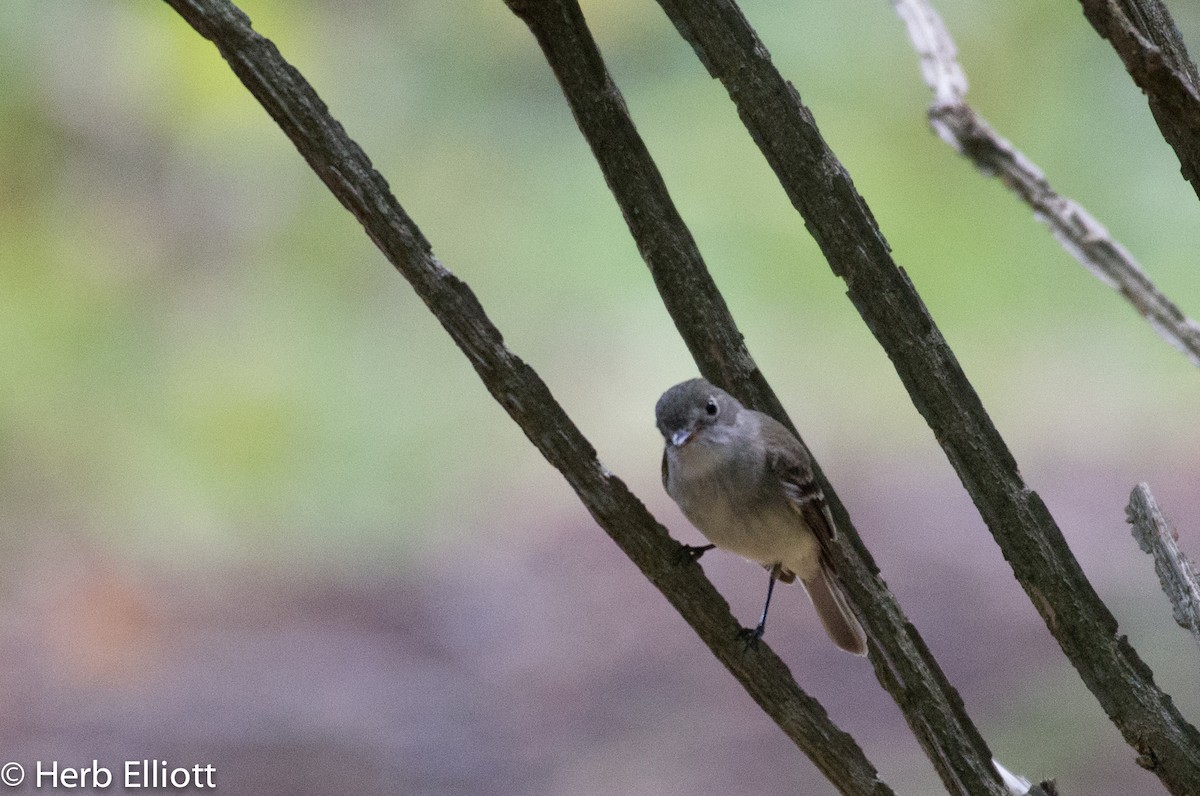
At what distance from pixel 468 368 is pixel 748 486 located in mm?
1353

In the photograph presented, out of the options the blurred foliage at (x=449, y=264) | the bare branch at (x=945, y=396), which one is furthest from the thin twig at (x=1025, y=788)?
the blurred foliage at (x=449, y=264)

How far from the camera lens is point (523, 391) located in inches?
63.7

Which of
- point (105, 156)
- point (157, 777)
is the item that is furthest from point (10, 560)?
point (105, 156)

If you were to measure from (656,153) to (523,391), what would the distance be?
172cm

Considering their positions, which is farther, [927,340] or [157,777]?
[157,777]

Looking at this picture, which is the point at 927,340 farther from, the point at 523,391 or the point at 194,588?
the point at 194,588

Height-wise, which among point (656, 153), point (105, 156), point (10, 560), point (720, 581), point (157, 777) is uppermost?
point (105, 156)

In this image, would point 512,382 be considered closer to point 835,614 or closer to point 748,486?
point 748,486

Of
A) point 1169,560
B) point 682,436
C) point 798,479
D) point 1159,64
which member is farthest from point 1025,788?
point 1159,64

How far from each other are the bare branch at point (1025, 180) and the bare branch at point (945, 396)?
8.7 inches

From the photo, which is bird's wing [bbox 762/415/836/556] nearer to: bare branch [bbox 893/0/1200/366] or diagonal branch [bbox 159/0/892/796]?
diagonal branch [bbox 159/0/892/796]

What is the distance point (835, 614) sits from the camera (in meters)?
2.22

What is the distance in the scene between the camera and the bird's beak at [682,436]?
2.07m

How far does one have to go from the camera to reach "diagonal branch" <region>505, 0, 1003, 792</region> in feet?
5.88
